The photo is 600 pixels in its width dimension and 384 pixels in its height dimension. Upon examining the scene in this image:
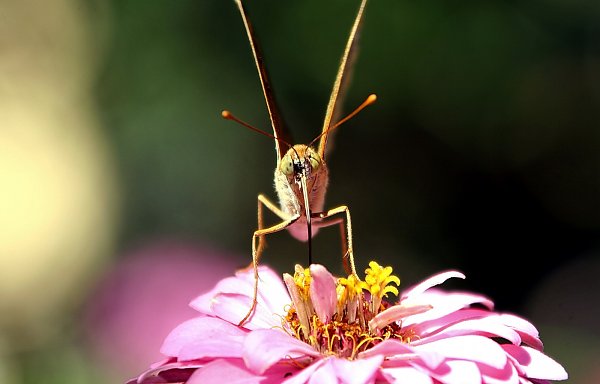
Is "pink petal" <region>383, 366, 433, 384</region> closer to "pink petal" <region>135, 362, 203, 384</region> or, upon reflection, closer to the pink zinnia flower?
the pink zinnia flower

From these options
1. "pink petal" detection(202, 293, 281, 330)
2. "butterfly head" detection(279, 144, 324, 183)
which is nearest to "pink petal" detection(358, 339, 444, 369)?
"pink petal" detection(202, 293, 281, 330)

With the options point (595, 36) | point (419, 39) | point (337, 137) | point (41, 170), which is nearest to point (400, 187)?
point (337, 137)

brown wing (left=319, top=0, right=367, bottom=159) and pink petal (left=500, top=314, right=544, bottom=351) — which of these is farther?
brown wing (left=319, top=0, right=367, bottom=159)

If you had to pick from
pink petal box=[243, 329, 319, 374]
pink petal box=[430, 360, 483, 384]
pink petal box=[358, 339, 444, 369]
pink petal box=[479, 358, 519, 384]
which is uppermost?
pink petal box=[243, 329, 319, 374]

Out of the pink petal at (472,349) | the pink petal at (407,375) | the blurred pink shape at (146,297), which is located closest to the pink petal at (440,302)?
the pink petal at (472,349)

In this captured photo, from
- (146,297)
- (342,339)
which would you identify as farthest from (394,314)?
(146,297)

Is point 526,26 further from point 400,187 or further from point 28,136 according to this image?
A: point 28,136

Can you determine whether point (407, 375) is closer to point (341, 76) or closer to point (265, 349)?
point (265, 349)
